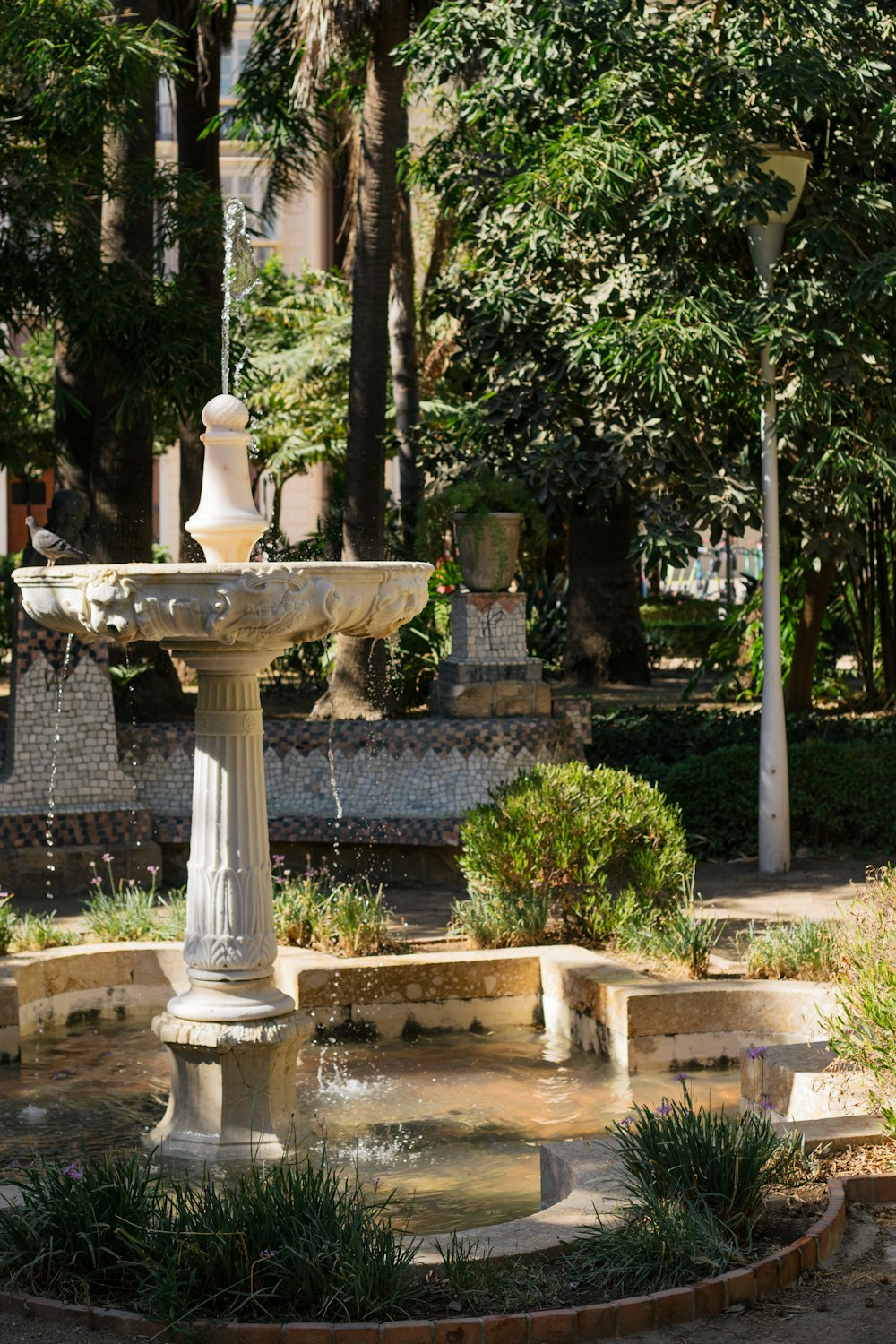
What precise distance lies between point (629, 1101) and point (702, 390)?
17.5ft

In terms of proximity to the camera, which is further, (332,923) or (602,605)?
(602,605)

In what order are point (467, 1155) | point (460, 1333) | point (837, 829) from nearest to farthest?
point (460, 1333)
point (467, 1155)
point (837, 829)

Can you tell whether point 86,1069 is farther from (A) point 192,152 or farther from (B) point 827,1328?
(A) point 192,152

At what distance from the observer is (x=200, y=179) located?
13.9m

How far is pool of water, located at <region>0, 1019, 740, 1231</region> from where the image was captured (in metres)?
5.96

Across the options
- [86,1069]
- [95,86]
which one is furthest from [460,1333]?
[95,86]

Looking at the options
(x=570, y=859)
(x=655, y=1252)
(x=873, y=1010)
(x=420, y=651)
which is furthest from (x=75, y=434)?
(x=655, y=1252)

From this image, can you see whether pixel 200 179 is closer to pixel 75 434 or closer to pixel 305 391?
pixel 75 434

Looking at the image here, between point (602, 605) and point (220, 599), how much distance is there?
13.2m

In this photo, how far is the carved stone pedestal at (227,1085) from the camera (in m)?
5.89

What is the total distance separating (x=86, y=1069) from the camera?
7.38 meters

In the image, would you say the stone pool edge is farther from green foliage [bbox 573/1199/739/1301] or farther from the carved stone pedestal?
green foliage [bbox 573/1199/739/1301]

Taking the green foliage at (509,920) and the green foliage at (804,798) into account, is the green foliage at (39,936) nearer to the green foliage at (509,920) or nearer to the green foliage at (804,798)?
the green foliage at (509,920)

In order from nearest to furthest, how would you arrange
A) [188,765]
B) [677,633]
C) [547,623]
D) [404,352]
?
1. [188,765]
2. [404,352]
3. [547,623]
4. [677,633]
